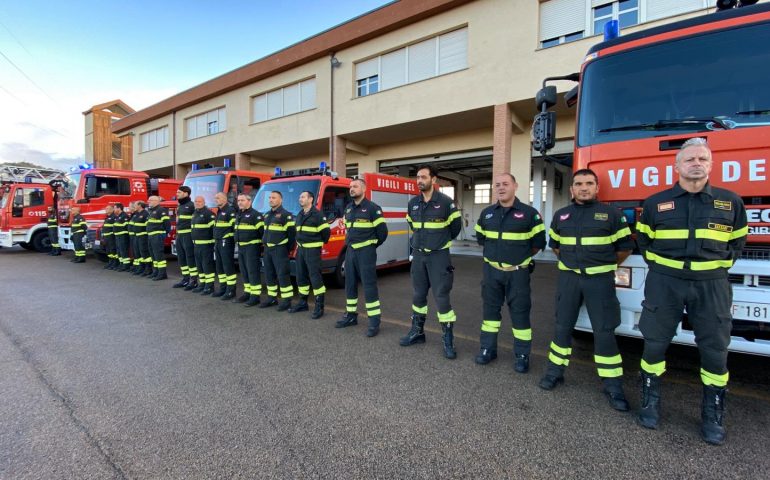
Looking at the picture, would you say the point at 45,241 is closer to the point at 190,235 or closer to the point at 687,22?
the point at 190,235

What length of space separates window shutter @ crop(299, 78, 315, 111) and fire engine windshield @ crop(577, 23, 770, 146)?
14270 mm

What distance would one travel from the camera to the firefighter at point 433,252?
3932mm

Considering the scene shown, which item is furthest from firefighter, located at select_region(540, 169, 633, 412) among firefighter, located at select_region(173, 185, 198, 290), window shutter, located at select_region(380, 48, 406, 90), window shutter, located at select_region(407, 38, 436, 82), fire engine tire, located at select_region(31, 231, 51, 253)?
fire engine tire, located at select_region(31, 231, 51, 253)

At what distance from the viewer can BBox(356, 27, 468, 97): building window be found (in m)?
12.1

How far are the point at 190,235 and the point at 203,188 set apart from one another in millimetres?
2422

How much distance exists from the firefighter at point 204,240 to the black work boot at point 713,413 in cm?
Result: 679

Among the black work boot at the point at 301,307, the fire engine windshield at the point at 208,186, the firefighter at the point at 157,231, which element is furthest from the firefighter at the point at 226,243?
the fire engine windshield at the point at 208,186

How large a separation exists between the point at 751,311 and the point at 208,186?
9651 millimetres

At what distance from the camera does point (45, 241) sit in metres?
13.5

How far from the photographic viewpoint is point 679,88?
304 centimetres

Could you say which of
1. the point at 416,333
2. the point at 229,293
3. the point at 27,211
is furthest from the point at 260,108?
the point at 416,333

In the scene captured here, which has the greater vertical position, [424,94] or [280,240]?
[424,94]

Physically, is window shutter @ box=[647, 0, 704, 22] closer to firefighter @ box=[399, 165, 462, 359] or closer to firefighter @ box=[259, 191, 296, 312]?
firefighter @ box=[399, 165, 462, 359]

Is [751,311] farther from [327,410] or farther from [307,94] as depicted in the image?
[307,94]
